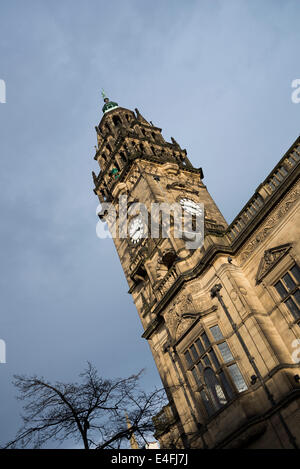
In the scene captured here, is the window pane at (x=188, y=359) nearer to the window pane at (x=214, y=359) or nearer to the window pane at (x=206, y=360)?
the window pane at (x=206, y=360)

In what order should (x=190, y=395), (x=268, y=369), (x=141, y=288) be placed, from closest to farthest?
(x=268, y=369), (x=190, y=395), (x=141, y=288)

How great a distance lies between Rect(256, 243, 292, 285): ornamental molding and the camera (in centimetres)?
→ 1579

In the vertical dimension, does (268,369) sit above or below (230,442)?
above

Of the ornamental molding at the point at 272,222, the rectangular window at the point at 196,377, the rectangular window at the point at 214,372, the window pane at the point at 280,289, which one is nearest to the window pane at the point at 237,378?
the rectangular window at the point at 214,372

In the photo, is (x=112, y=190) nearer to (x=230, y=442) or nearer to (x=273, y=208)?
(x=273, y=208)

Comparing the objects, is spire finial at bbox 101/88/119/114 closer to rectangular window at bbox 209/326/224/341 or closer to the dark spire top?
the dark spire top


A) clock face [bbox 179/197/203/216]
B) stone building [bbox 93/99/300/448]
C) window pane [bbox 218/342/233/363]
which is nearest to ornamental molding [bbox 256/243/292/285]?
stone building [bbox 93/99/300/448]

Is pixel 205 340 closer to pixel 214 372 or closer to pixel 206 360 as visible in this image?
pixel 206 360

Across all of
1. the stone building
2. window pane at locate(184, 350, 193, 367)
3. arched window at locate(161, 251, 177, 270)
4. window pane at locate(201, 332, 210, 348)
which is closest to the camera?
the stone building

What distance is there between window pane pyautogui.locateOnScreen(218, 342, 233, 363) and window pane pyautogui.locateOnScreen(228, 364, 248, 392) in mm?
369

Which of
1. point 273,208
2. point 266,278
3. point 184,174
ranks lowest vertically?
point 266,278
